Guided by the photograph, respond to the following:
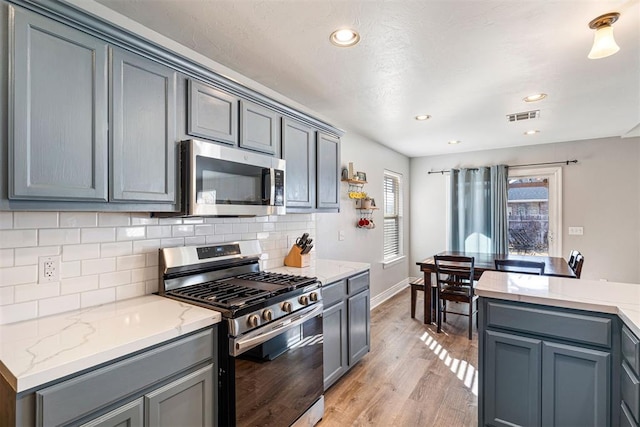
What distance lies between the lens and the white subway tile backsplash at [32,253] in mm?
1418

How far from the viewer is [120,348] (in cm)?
117

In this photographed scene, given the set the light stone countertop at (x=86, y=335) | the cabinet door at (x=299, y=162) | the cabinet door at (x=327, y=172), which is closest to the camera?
the light stone countertop at (x=86, y=335)

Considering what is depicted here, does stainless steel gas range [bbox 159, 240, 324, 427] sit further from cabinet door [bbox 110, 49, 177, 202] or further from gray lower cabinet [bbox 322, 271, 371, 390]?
cabinet door [bbox 110, 49, 177, 202]

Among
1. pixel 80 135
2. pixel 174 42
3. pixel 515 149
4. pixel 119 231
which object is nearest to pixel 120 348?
pixel 119 231

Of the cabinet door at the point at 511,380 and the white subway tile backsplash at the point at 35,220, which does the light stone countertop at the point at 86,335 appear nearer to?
the white subway tile backsplash at the point at 35,220

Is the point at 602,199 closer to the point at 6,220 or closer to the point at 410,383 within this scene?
the point at 410,383

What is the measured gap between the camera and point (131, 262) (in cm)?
181

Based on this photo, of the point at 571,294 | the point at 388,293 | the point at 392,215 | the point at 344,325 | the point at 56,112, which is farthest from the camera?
the point at 392,215

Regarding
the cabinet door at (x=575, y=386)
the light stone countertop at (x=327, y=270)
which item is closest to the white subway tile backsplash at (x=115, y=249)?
the light stone countertop at (x=327, y=270)

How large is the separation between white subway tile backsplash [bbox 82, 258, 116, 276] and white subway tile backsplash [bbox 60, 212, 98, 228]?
18 centimetres

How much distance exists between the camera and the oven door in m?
1.58

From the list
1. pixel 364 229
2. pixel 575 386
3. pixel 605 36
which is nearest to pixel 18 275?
pixel 575 386

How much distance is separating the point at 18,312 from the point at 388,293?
449cm

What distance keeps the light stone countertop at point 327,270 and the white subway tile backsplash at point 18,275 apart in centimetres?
152
